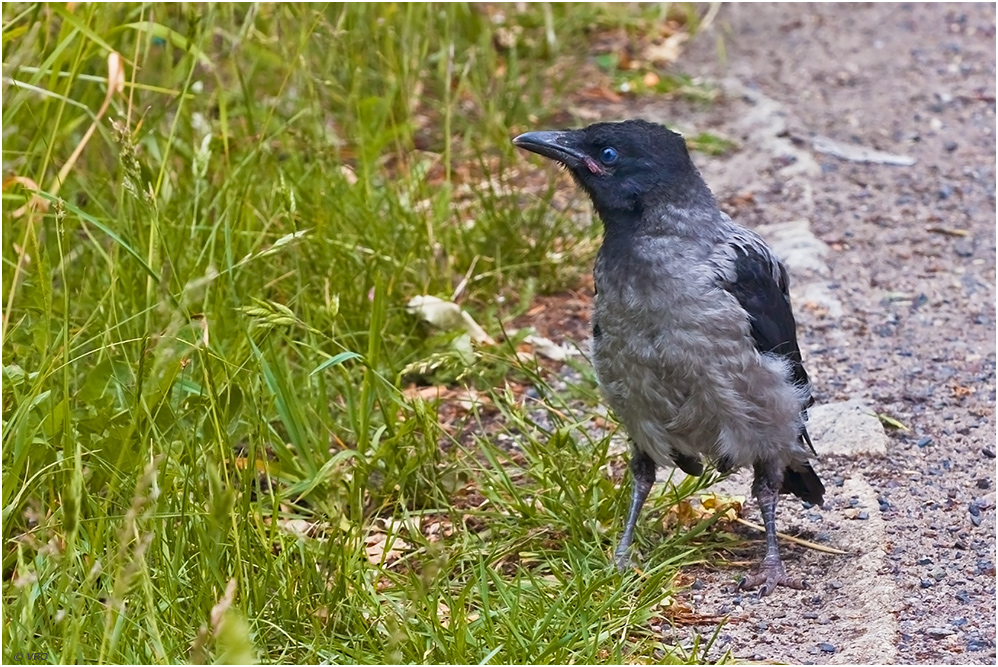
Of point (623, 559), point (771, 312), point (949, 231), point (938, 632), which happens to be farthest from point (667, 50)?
point (938, 632)

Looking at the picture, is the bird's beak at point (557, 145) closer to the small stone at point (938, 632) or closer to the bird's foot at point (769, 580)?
the bird's foot at point (769, 580)

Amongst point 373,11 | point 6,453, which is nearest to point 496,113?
point 373,11

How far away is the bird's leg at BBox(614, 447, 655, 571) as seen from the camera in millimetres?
3701

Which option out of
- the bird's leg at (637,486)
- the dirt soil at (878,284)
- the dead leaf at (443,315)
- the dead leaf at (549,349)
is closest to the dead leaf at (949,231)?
the dirt soil at (878,284)

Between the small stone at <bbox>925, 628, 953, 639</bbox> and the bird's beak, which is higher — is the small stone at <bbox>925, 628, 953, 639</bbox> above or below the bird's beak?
below

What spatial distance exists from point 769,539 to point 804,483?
0.28m

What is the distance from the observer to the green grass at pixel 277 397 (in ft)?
10.0

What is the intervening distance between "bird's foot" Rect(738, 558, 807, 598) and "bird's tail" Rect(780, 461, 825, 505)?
335mm

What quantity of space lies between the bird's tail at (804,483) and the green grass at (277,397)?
0.33 m

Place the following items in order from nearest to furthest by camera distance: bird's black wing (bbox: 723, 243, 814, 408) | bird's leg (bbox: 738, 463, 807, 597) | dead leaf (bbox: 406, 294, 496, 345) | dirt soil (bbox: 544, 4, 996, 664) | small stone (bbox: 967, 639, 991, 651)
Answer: small stone (bbox: 967, 639, 991, 651) < dirt soil (bbox: 544, 4, 996, 664) < bird's leg (bbox: 738, 463, 807, 597) < bird's black wing (bbox: 723, 243, 814, 408) < dead leaf (bbox: 406, 294, 496, 345)

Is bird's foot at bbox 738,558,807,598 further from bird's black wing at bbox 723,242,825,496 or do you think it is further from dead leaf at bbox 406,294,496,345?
dead leaf at bbox 406,294,496,345

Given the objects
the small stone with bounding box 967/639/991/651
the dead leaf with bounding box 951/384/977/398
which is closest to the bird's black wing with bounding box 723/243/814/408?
the small stone with bounding box 967/639/991/651

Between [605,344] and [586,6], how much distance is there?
4393mm

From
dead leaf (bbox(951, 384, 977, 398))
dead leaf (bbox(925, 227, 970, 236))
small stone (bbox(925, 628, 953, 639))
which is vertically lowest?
small stone (bbox(925, 628, 953, 639))
